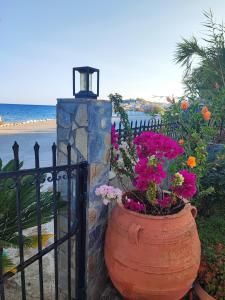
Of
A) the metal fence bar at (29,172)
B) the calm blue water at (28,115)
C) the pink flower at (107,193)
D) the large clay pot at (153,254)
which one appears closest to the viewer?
the metal fence bar at (29,172)

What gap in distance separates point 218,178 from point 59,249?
3.32 m

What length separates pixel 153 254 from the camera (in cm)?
208

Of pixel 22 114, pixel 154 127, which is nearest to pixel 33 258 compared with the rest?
pixel 154 127

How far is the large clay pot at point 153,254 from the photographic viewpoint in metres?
2.09

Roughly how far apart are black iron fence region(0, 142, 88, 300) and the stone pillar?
0.09 meters

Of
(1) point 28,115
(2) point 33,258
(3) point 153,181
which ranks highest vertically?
(3) point 153,181

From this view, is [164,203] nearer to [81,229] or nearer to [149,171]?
[149,171]

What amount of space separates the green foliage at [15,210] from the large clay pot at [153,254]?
685mm

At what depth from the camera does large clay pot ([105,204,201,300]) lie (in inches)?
82.1

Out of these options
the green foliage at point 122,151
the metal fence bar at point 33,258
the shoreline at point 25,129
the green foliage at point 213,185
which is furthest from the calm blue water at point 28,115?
the metal fence bar at point 33,258

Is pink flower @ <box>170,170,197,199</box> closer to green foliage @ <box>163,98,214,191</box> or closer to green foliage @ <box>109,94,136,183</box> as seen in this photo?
green foliage @ <box>109,94,136,183</box>

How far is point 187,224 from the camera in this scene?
7.36 ft

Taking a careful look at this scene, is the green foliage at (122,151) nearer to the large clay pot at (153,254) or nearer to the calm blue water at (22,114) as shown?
the large clay pot at (153,254)

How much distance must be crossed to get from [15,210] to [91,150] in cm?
77
